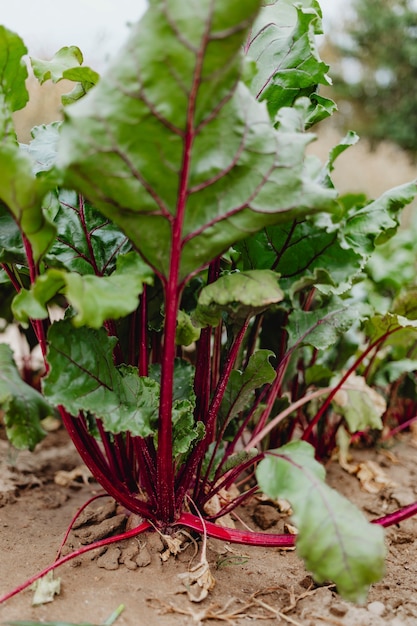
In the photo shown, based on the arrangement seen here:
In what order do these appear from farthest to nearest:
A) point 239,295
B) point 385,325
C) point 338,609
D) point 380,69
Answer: point 380,69 < point 385,325 < point 338,609 < point 239,295

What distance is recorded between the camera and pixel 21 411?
1.17 meters

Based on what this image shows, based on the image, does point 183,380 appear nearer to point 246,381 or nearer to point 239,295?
point 246,381

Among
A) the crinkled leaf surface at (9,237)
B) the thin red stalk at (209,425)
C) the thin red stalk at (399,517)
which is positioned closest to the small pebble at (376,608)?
the thin red stalk at (399,517)

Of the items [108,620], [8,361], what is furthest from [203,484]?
[8,361]

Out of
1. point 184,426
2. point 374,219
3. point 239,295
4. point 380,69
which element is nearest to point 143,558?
point 184,426

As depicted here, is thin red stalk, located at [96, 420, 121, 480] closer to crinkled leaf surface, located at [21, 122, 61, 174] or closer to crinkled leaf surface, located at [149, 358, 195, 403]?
crinkled leaf surface, located at [149, 358, 195, 403]

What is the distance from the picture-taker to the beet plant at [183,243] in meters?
1.00

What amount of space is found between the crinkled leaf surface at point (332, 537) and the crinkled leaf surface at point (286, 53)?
945 mm

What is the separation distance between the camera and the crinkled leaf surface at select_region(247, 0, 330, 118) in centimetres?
139

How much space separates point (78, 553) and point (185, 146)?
2.97 ft

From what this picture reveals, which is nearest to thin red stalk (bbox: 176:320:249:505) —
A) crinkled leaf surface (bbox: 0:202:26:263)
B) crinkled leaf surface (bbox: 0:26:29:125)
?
crinkled leaf surface (bbox: 0:202:26:263)

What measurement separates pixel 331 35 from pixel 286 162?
1931cm

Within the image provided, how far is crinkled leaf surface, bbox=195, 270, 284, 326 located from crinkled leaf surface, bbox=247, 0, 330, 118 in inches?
21.9

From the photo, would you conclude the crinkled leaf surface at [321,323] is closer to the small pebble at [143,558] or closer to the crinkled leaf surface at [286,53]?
the crinkled leaf surface at [286,53]
